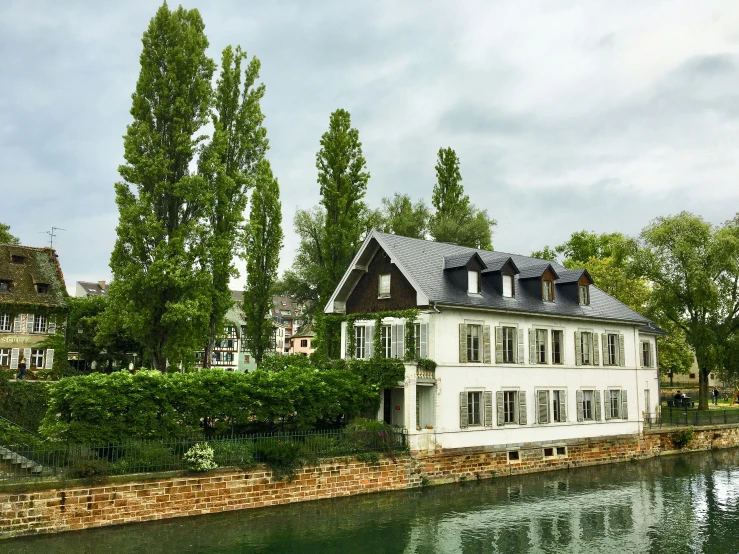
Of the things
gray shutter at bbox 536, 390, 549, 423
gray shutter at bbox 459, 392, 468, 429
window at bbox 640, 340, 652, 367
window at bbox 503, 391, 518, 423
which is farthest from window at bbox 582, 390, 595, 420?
gray shutter at bbox 459, 392, 468, 429

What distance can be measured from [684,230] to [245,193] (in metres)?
31.4

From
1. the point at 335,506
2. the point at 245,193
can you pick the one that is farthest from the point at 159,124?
the point at 335,506

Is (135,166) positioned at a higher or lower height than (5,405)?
higher

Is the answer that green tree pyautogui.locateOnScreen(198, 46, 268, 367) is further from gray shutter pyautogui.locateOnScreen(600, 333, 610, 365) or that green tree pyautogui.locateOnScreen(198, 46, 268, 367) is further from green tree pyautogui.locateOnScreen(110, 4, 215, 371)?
gray shutter pyautogui.locateOnScreen(600, 333, 610, 365)

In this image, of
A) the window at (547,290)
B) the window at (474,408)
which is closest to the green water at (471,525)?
the window at (474,408)

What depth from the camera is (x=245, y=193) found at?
37.3 meters

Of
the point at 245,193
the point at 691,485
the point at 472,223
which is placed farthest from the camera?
the point at 472,223

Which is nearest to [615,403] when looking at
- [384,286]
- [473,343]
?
[473,343]

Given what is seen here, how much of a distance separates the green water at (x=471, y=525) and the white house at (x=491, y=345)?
3.43 m

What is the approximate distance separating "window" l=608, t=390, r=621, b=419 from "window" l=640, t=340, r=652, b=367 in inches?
240

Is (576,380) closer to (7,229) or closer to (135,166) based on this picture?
(135,166)

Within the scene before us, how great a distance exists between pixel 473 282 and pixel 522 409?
21.7 feet

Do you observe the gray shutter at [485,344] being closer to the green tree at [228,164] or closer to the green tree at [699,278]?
the green tree at [228,164]

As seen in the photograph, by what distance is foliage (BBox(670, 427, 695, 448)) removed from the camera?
38000 millimetres
